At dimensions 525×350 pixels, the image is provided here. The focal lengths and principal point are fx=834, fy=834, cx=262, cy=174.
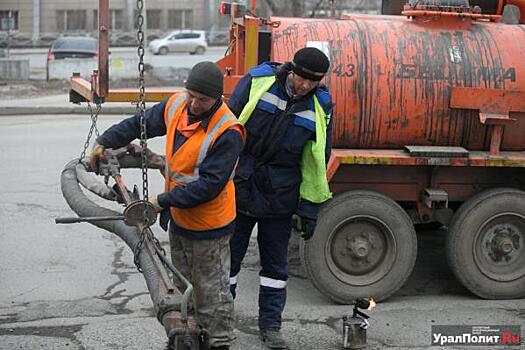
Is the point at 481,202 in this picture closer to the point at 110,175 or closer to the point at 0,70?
the point at 110,175

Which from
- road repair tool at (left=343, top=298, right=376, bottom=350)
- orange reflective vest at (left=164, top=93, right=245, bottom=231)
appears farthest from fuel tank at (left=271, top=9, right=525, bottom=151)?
orange reflective vest at (left=164, top=93, right=245, bottom=231)

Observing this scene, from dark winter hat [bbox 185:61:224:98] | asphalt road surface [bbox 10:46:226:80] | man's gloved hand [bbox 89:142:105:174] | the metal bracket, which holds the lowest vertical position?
asphalt road surface [bbox 10:46:226:80]

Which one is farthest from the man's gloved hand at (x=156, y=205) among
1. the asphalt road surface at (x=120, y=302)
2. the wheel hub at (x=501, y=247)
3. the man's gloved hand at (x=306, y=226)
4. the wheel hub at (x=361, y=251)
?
the wheel hub at (x=501, y=247)

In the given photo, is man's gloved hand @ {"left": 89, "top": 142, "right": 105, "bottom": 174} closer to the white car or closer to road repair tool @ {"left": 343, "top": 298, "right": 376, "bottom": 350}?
road repair tool @ {"left": 343, "top": 298, "right": 376, "bottom": 350}

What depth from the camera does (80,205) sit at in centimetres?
455

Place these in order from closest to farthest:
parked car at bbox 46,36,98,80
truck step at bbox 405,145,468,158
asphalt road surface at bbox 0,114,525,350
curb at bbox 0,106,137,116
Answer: asphalt road surface at bbox 0,114,525,350, truck step at bbox 405,145,468,158, curb at bbox 0,106,137,116, parked car at bbox 46,36,98,80

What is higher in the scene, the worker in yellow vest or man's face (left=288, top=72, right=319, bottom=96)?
man's face (left=288, top=72, right=319, bottom=96)

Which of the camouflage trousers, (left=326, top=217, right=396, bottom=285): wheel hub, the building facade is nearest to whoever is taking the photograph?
the camouflage trousers

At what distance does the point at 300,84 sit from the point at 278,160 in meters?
0.49

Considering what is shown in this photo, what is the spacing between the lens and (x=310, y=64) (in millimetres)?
4848

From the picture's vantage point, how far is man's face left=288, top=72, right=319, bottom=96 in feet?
16.2

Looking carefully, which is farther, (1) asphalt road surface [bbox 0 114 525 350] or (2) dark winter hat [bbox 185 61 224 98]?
(1) asphalt road surface [bbox 0 114 525 350]

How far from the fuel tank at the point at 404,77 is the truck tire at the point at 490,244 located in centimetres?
45

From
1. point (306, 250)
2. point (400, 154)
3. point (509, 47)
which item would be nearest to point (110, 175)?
point (306, 250)
